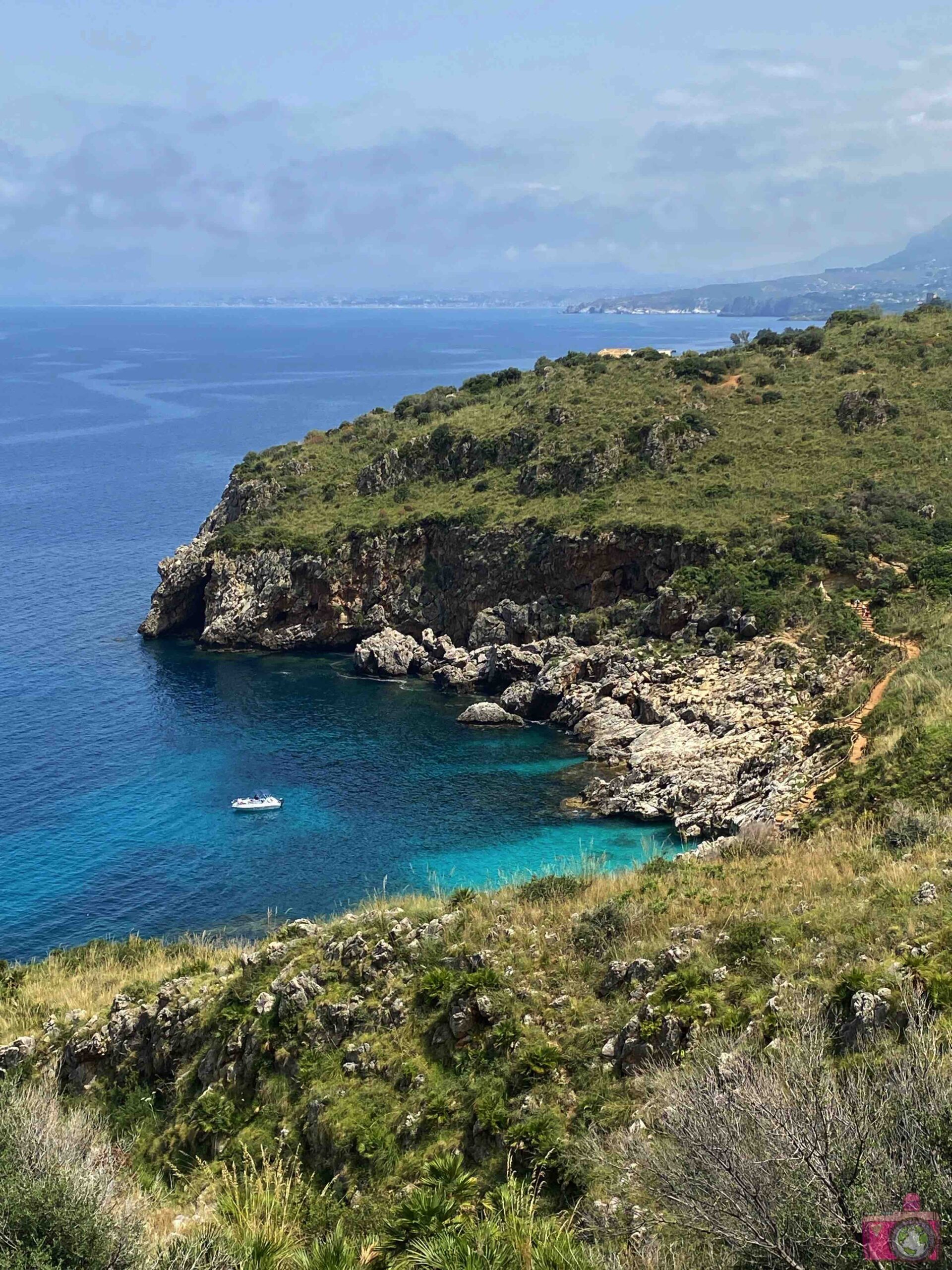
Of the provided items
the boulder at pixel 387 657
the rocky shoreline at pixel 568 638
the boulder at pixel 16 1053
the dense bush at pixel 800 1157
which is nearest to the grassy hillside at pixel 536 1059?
the dense bush at pixel 800 1157

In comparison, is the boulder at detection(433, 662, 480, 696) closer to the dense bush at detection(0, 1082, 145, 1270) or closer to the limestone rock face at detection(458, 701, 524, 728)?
the limestone rock face at detection(458, 701, 524, 728)

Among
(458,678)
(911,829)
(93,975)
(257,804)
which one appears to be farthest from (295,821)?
(911,829)

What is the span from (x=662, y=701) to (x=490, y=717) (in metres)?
9.28

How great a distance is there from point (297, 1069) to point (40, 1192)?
8.18 metres

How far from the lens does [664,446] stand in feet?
223

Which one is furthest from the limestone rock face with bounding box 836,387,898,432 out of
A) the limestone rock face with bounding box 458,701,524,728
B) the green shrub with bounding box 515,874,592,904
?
the green shrub with bounding box 515,874,592,904

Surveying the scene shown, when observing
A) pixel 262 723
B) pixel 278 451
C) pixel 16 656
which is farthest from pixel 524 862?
pixel 278 451

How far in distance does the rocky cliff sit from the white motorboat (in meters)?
22.0

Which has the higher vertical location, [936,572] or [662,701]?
[936,572]

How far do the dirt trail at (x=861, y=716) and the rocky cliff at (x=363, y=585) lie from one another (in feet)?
63.7

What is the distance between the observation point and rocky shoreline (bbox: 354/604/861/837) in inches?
1619

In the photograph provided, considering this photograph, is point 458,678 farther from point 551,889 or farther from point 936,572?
point 551,889

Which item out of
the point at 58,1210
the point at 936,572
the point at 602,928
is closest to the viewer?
the point at 58,1210

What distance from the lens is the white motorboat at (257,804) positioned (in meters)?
45.8
